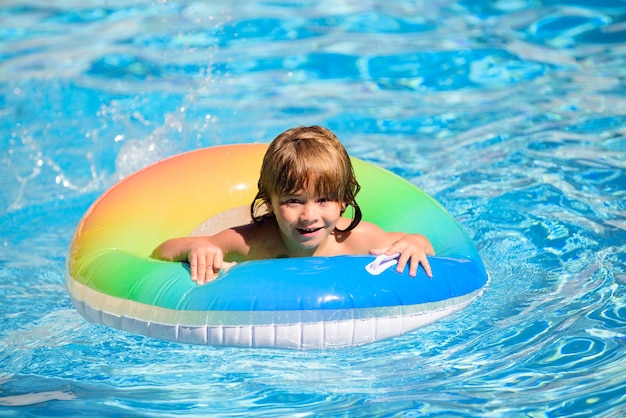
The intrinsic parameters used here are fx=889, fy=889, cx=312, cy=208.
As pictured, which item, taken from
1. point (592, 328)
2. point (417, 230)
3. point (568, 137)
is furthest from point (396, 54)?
point (592, 328)

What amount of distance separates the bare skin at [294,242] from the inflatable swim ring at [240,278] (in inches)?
3.2

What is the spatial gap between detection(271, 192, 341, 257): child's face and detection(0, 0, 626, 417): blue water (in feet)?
1.59

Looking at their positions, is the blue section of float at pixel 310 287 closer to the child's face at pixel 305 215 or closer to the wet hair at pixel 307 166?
the child's face at pixel 305 215

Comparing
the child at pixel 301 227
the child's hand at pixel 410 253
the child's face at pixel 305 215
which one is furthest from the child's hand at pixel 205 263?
the child's hand at pixel 410 253

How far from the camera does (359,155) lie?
6.04m

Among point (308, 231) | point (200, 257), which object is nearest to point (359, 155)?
point (308, 231)

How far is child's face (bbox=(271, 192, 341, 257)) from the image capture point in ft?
11.5

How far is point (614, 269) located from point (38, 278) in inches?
111

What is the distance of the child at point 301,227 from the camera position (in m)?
3.48

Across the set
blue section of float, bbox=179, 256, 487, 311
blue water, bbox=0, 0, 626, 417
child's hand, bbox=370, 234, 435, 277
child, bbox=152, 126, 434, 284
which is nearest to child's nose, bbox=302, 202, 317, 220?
child, bbox=152, 126, 434, 284

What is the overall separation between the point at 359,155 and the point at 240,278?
283 centimetres

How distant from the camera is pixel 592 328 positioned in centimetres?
358

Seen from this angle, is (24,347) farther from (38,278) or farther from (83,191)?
(83,191)

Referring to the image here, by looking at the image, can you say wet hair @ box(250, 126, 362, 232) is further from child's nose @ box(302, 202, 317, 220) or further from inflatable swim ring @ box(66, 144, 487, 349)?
inflatable swim ring @ box(66, 144, 487, 349)
